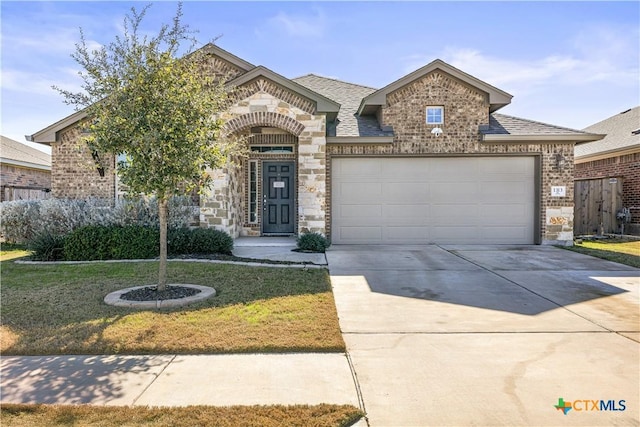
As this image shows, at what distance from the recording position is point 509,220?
12406 millimetres

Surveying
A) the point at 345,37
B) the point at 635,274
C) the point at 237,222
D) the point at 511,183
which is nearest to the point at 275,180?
A: the point at 237,222

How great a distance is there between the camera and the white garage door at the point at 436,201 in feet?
40.4

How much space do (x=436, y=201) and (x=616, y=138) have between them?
9.71 metres

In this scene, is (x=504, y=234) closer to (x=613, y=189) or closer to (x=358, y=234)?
(x=358, y=234)

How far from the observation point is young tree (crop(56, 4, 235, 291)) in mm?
5512

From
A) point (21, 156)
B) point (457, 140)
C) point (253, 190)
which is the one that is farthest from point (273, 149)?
point (21, 156)

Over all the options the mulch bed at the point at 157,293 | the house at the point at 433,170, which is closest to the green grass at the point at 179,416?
the mulch bed at the point at 157,293

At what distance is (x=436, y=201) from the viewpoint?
1238 cm

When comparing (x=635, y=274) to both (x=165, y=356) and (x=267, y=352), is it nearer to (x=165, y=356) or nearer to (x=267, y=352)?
(x=267, y=352)

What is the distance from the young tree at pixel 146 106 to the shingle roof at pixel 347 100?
6.77 m

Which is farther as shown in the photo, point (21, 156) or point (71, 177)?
point (21, 156)

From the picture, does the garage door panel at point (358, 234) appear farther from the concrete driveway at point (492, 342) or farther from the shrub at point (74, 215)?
the shrub at point (74, 215)

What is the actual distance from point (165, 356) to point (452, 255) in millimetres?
7718

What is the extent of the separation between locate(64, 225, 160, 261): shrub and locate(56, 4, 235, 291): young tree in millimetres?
3874
